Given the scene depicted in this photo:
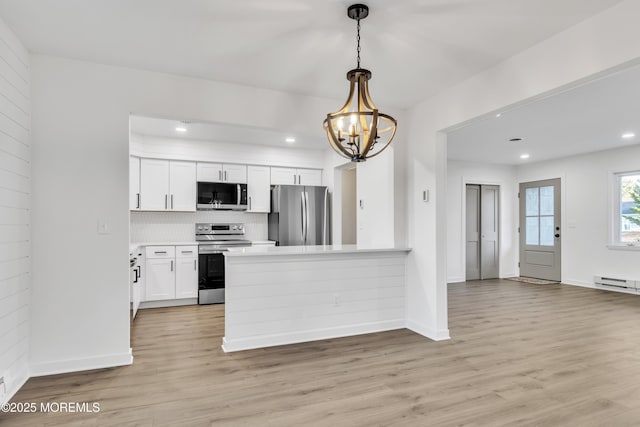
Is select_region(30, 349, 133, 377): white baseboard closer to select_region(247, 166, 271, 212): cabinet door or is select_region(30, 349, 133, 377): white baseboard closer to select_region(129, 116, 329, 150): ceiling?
select_region(129, 116, 329, 150): ceiling

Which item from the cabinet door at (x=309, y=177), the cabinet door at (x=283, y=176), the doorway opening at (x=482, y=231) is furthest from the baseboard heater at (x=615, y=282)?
the cabinet door at (x=283, y=176)

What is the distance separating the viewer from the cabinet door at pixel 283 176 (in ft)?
20.0

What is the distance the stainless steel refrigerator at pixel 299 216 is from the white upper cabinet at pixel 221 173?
0.58 meters

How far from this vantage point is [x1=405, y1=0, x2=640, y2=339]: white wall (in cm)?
217

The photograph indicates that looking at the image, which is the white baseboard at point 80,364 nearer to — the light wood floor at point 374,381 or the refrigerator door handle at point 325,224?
the light wood floor at point 374,381

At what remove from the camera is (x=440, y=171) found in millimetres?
3682

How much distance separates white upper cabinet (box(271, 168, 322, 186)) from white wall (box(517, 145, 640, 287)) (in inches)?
191

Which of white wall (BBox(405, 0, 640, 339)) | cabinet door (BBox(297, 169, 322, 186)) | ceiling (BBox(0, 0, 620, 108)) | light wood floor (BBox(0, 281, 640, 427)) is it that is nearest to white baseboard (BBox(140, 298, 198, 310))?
light wood floor (BBox(0, 281, 640, 427))

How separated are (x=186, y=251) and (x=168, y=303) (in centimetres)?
79

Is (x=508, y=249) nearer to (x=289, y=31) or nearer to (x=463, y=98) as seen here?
(x=463, y=98)

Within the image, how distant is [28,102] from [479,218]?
7.50 meters

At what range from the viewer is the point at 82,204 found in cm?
288

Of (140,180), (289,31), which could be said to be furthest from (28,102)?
(140,180)

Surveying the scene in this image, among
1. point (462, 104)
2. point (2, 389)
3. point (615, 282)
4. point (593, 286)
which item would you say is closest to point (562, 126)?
point (462, 104)
